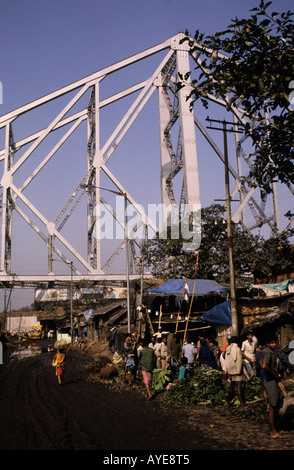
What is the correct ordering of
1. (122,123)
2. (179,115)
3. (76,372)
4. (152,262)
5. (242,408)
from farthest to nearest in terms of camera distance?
1. (122,123)
2. (179,115)
3. (152,262)
4. (76,372)
5. (242,408)

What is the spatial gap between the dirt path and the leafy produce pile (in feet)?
1.37

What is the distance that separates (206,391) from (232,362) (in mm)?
1547

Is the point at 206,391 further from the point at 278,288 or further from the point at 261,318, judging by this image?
the point at 278,288

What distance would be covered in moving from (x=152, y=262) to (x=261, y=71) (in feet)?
88.8

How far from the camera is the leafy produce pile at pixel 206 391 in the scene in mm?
10781

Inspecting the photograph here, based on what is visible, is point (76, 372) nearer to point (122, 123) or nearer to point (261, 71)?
point (261, 71)

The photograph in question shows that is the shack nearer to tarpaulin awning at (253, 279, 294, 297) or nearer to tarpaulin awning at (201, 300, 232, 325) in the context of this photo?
tarpaulin awning at (201, 300, 232, 325)

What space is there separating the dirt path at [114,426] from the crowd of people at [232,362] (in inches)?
25.4

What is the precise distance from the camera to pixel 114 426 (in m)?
8.28

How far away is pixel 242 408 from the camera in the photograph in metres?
9.84

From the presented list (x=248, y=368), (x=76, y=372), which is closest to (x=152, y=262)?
(x=76, y=372)

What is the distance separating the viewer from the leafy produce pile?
35.4 feet

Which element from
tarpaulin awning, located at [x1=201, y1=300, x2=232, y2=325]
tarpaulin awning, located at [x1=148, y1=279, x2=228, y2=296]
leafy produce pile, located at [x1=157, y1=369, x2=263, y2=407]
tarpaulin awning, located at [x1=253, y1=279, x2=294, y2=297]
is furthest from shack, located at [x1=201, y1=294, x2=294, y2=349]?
leafy produce pile, located at [x1=157, y1=369, x2=263, y2=407]
